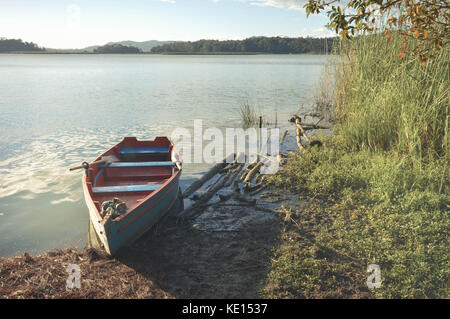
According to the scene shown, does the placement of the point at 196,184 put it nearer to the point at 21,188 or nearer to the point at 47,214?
the point at 47,214

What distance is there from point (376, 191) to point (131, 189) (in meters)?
5.35

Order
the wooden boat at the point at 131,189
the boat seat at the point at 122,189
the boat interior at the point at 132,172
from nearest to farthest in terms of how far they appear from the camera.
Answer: the wooden boat at the point at 131,189 < the boat seat at the point at 122,189 < the boat interior at the point at 132,172

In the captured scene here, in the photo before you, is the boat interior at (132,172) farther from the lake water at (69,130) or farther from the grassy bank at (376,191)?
the grassy bank at (376,191)

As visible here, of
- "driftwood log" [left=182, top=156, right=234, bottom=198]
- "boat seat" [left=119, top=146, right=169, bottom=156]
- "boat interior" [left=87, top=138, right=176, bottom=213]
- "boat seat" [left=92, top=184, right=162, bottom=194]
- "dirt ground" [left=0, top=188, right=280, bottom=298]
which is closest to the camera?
"dirt ground" [left=0, top=188, right=280, bottom=298]

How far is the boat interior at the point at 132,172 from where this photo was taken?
695cm

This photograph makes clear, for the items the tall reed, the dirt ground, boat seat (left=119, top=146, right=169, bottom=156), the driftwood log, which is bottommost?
the dirt ground

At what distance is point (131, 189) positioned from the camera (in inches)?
271

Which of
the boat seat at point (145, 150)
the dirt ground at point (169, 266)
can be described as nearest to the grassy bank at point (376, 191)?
the dirt ground at point (169, 266)

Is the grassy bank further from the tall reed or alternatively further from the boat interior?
the boat interior

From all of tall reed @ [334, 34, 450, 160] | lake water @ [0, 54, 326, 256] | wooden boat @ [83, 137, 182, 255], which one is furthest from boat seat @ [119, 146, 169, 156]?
A: tall reed @ [334, 34, 450, 160]

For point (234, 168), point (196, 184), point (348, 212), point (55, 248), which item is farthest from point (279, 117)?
point (55, 248)

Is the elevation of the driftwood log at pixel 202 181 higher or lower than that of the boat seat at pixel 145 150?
lower

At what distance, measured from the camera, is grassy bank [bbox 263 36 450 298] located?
4.75 m

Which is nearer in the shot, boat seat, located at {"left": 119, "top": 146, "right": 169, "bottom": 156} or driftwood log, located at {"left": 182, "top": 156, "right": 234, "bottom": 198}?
driftwood log, located at {"left": 182, "top": 156, "right": 234, "bottom": 198}
